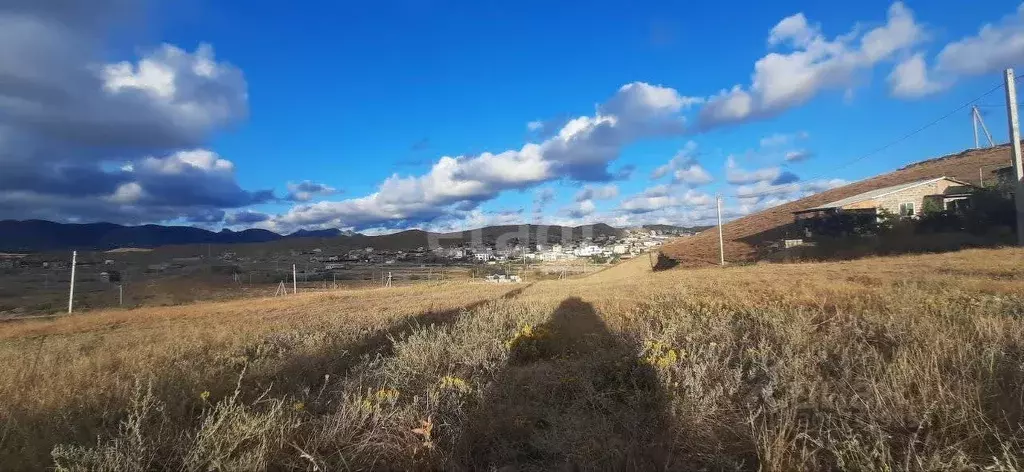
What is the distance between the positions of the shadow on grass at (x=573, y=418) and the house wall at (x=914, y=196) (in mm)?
36642

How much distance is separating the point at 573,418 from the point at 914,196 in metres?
39.7

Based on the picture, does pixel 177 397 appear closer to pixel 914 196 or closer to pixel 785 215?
pixel 914 196

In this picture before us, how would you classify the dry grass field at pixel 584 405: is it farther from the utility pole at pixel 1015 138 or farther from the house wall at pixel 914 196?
the house wall at pixel 914 196

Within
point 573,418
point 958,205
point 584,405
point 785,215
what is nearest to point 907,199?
point 958,205

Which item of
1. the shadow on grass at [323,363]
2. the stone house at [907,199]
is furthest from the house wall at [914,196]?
the shadow on grass at [323,363]

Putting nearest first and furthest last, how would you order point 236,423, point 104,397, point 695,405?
point 236,423 → point 695,405 → point 104,397

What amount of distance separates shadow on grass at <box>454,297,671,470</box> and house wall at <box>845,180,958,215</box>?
3664cm

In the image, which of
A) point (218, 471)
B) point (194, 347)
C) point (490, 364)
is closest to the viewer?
point (218, 471)

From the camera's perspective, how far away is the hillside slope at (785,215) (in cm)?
3953

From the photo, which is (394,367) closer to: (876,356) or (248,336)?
(876,356)

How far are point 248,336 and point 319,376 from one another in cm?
515

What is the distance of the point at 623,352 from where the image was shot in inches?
205

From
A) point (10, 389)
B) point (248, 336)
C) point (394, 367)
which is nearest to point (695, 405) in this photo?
point (394, 367)

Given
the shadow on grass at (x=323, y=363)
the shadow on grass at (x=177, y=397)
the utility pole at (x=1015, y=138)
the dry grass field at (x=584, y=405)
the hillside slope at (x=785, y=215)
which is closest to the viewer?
the dry grass field at (x=584, y=405)
